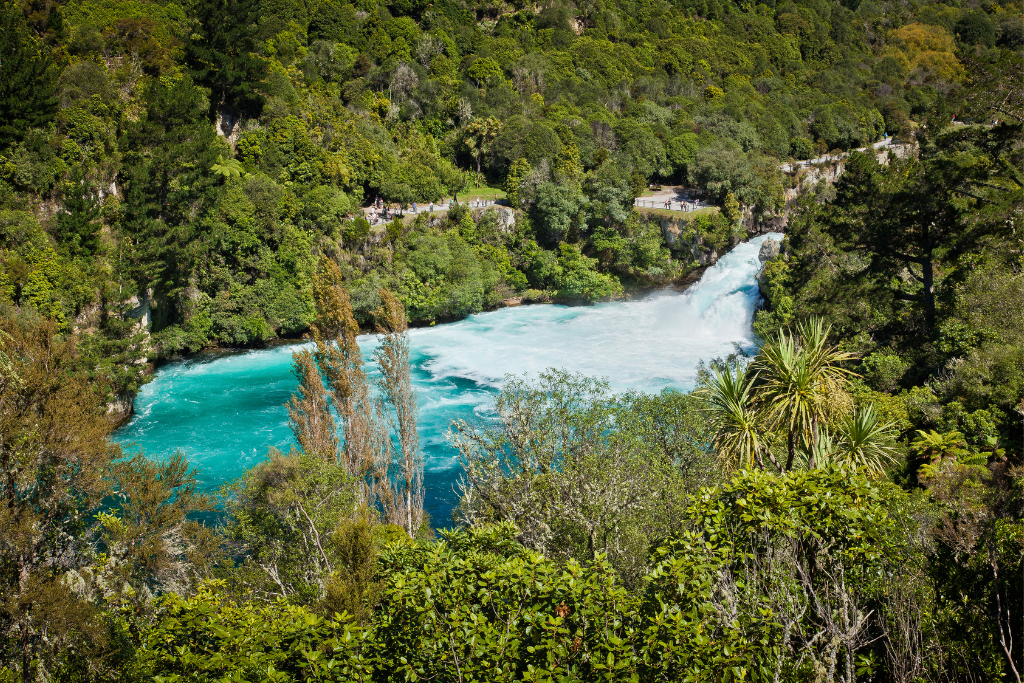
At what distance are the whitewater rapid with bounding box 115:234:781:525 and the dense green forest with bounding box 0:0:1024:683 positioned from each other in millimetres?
1801

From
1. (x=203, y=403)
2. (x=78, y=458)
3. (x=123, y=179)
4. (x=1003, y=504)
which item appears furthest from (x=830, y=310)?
(x=123, y=179)

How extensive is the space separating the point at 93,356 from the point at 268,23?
39.8 metres

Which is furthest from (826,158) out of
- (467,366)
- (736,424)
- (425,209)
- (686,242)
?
(736,424)

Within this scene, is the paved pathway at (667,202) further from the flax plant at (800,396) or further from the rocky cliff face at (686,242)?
the flax plant at (800,396)

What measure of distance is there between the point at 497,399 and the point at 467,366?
20.0m

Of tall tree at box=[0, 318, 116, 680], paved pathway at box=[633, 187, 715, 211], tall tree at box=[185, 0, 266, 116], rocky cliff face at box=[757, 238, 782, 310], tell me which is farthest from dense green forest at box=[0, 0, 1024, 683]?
paved pathway at box=[633, 187, 715, 211]

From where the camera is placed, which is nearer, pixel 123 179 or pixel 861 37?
pixel 123 179

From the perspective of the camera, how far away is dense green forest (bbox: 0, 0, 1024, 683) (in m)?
6.45

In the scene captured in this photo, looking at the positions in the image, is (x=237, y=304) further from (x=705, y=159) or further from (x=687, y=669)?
(x=705, y=159)

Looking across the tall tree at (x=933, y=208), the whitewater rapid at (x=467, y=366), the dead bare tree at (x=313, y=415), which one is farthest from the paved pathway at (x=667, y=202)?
the tall tree at (x=933, y=208)

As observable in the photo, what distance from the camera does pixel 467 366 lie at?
32781 mm

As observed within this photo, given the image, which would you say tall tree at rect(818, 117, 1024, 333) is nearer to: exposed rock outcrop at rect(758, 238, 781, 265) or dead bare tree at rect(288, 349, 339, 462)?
exposed rock outcrop at rect(758, 238, 781, 265)

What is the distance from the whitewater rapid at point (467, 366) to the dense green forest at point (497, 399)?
5.91ft

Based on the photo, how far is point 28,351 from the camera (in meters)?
11.2
